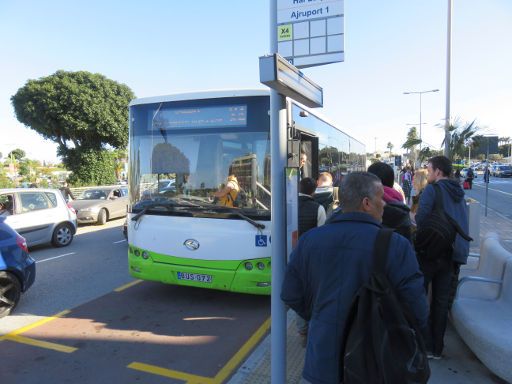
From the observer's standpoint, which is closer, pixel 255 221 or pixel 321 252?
pixel 321 252

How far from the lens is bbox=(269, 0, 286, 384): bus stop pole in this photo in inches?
114

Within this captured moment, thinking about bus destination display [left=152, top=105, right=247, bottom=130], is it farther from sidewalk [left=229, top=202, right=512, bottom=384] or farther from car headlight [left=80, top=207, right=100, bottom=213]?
car headlight [left=80, top=207, right=100, bottom=213]

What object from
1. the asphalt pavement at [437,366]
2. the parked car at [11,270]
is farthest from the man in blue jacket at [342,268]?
the parked car at [11,270]

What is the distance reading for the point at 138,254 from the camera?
5.72 metres

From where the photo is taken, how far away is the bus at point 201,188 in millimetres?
5078

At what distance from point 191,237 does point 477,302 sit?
11.4 ft

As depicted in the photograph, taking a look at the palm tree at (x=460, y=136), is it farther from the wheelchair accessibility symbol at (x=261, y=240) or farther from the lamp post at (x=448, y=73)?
the wheelchair accessibility symbol at (x=261, y=240)

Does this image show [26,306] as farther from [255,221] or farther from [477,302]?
[477,302]

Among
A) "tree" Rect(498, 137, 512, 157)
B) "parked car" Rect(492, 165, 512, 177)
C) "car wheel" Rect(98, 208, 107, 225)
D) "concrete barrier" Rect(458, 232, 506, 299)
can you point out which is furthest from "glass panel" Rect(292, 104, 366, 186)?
"tree" Rect(498, 137, 512, 157)

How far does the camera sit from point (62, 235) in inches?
421

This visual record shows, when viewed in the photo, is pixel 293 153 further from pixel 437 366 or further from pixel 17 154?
pixel 17 154

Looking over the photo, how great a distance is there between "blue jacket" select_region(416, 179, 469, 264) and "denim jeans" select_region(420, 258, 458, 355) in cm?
13

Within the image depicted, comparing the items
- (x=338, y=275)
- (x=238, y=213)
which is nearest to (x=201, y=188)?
(x=238, y=213)

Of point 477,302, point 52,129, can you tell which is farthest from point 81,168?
point 477,302
